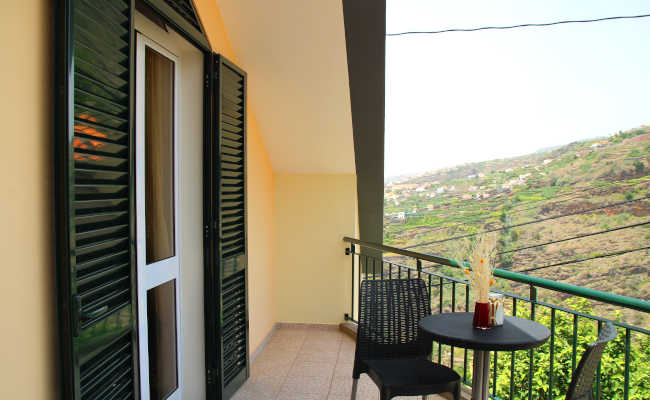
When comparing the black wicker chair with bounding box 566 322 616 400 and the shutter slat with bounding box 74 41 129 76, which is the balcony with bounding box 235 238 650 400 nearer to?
the black wicker chair with bounding box 566 322 616 400

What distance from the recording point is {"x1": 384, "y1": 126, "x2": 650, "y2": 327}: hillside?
11805mm

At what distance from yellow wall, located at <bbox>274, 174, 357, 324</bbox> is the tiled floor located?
25 cm

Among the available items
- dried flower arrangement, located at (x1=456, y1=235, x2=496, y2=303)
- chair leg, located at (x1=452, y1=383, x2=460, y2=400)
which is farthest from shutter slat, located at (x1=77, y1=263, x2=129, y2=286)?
chair leg, located at (x1=452, y1=383, x2=460, y2=400)

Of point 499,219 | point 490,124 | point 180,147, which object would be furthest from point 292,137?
point 490,124

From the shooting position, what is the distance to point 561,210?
12.7 metres

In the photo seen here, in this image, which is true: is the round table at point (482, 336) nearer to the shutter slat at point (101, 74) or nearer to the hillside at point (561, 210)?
the shutter slat at point (101, 74)

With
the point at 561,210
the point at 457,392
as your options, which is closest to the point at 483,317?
the point at 457,392

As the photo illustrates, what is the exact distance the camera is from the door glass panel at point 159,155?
8.39 ft

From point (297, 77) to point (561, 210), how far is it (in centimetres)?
1105

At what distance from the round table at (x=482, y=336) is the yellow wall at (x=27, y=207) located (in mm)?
1486

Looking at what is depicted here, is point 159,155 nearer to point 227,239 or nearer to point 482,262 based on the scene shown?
point 227,239

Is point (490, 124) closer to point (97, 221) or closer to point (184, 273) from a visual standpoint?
point (184, 273)

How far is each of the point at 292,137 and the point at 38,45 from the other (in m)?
2.95

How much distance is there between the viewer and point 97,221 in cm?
165
